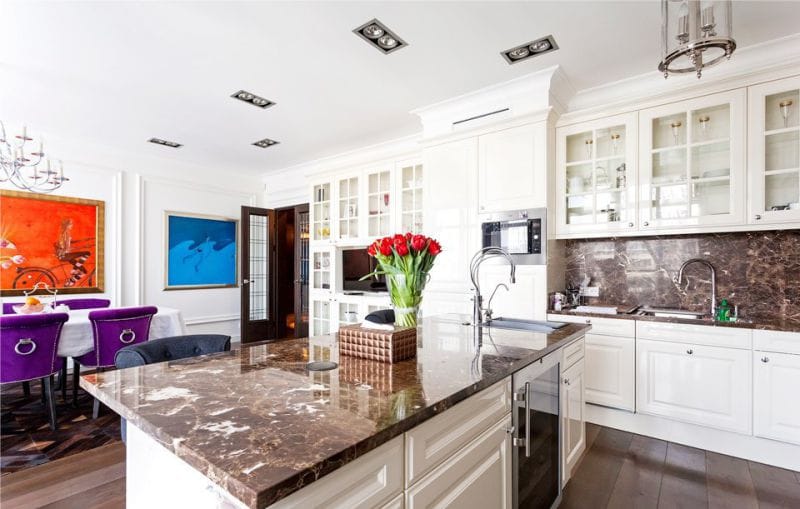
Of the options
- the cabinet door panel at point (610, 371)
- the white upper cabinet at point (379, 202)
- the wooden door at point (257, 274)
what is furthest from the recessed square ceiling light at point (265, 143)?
the cabinet door panel at point (610, 371)

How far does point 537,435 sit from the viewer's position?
164 cm

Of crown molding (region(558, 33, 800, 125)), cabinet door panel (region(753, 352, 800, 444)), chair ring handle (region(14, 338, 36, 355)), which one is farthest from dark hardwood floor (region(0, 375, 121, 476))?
crown molding (region(558, 33, 800, 125))

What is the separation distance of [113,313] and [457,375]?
3115 mm

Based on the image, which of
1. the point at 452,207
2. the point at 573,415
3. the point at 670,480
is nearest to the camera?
the point at 573,415

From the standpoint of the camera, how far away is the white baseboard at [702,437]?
7.77 ft

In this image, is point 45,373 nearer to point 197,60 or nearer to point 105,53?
point 105,53

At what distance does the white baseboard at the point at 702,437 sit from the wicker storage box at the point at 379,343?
7.60 ft

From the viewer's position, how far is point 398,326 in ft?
5.00

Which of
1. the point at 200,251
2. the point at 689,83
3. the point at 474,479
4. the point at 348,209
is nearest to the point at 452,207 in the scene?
the point at 348,209

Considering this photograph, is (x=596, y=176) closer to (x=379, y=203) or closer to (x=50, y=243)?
(x=379, y=203)

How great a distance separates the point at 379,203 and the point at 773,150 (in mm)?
3413

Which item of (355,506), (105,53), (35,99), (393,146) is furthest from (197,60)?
(355,506)

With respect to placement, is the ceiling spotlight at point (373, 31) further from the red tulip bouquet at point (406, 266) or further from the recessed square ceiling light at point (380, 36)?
the red tulip bouquet at point (406, 266)

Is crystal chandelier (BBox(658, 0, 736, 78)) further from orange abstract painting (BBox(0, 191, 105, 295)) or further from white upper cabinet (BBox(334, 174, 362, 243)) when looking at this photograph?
orange abstract painting (BBox(0, 191, 105, 295))
